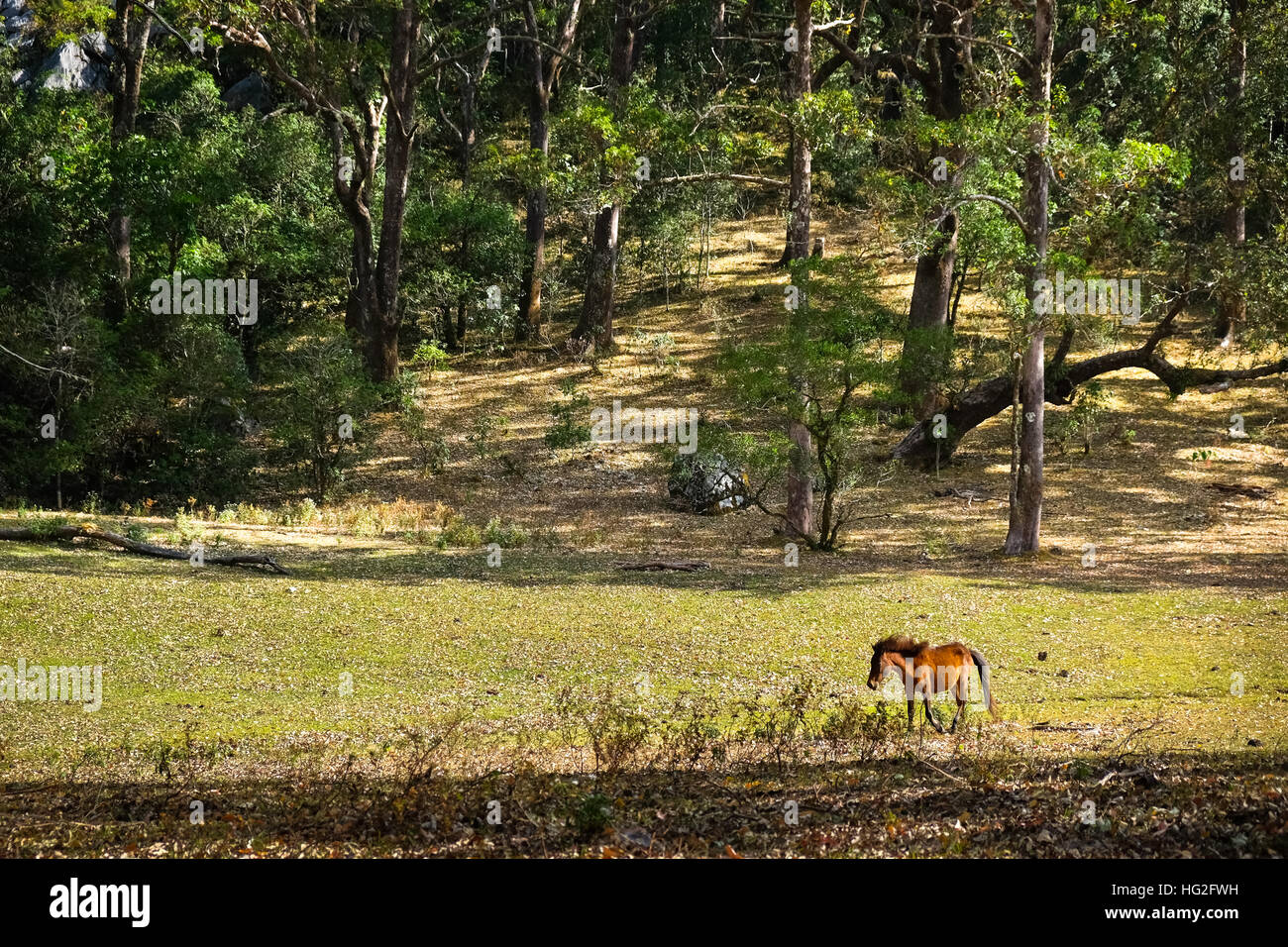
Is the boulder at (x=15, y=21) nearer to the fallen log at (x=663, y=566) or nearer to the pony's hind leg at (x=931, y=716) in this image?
the fallen log at (x=663, y=566)

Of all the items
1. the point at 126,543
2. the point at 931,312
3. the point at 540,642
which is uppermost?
the point at 931,312

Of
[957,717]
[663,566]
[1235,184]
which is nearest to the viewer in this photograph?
[957,717]

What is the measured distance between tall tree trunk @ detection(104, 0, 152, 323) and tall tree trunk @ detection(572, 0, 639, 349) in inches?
468

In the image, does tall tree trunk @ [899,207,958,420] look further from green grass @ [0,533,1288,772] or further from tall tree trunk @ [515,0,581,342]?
tall tree trunk @ [515,0,581,342]

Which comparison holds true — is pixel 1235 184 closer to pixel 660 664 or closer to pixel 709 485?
pixel 709 485

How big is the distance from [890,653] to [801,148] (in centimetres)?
1322

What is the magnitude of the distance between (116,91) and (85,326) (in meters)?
10.3

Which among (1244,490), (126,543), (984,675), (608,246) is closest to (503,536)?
(126,543)

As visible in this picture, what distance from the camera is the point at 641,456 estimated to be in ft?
92.9

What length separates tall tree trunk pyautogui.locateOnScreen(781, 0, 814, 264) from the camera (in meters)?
20.3

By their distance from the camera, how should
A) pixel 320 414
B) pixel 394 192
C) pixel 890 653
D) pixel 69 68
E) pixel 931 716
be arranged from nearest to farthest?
pixel 890 653
pixel 931 716
pixel 320 414
pixel 394 192
pixel 69 68

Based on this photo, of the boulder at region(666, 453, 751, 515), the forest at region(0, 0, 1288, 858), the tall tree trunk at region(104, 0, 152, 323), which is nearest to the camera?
the forest at region(0, 0, 1288, 858)

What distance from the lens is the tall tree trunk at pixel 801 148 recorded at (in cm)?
2033

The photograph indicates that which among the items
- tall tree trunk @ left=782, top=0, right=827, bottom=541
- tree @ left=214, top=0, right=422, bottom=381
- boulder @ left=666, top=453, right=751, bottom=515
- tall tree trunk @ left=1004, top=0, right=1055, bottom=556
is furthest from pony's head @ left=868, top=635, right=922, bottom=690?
tree @ left=214, top=0, right=422, bottom=381
